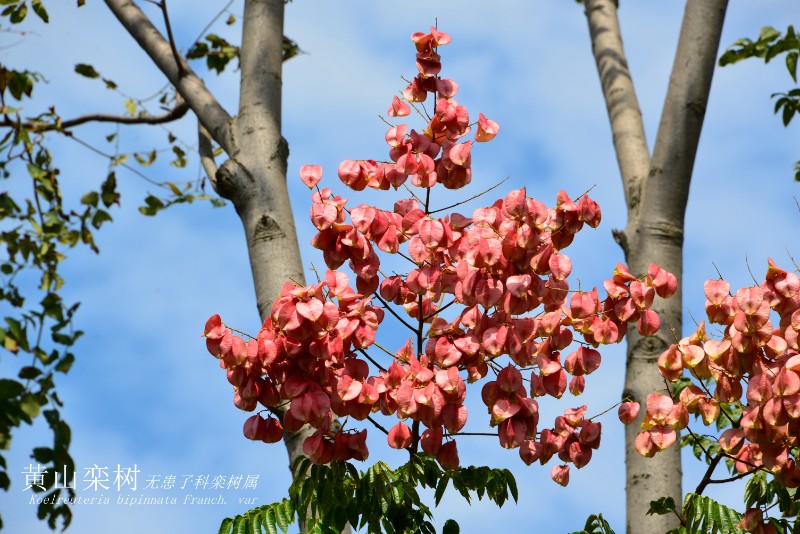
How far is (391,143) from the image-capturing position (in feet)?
8.55

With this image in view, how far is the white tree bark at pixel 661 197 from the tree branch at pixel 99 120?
226cm

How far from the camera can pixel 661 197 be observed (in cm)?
401

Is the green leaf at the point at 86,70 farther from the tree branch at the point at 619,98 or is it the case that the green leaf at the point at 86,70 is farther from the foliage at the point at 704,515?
the foliage at the point at 704,515

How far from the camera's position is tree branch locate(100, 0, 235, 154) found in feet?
12.9

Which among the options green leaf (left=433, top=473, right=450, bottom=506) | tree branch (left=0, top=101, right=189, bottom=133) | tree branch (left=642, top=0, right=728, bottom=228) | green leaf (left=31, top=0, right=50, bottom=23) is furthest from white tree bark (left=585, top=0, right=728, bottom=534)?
green leaf (left=31, top=0, right=50, bottom=23)

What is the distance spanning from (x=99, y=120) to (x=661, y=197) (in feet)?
10.7

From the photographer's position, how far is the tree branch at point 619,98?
4.44 meters

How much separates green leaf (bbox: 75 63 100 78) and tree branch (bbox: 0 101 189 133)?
13.4 inches

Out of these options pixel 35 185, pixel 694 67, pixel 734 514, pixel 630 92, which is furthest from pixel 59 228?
pixel 734 514

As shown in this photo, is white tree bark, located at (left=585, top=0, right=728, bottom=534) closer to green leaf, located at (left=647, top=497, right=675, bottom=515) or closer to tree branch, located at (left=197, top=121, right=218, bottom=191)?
green leaf, located at (left=647, top=497, right=675, bottom=515)

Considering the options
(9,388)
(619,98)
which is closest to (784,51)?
(619,98)

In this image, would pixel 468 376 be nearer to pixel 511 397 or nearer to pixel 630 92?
pixel 511 397

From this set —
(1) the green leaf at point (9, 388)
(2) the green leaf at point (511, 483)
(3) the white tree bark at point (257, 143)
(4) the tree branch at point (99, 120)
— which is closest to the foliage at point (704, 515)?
(2) the green leaf at point (511, 483)

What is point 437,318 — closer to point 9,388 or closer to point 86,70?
point 9,388
